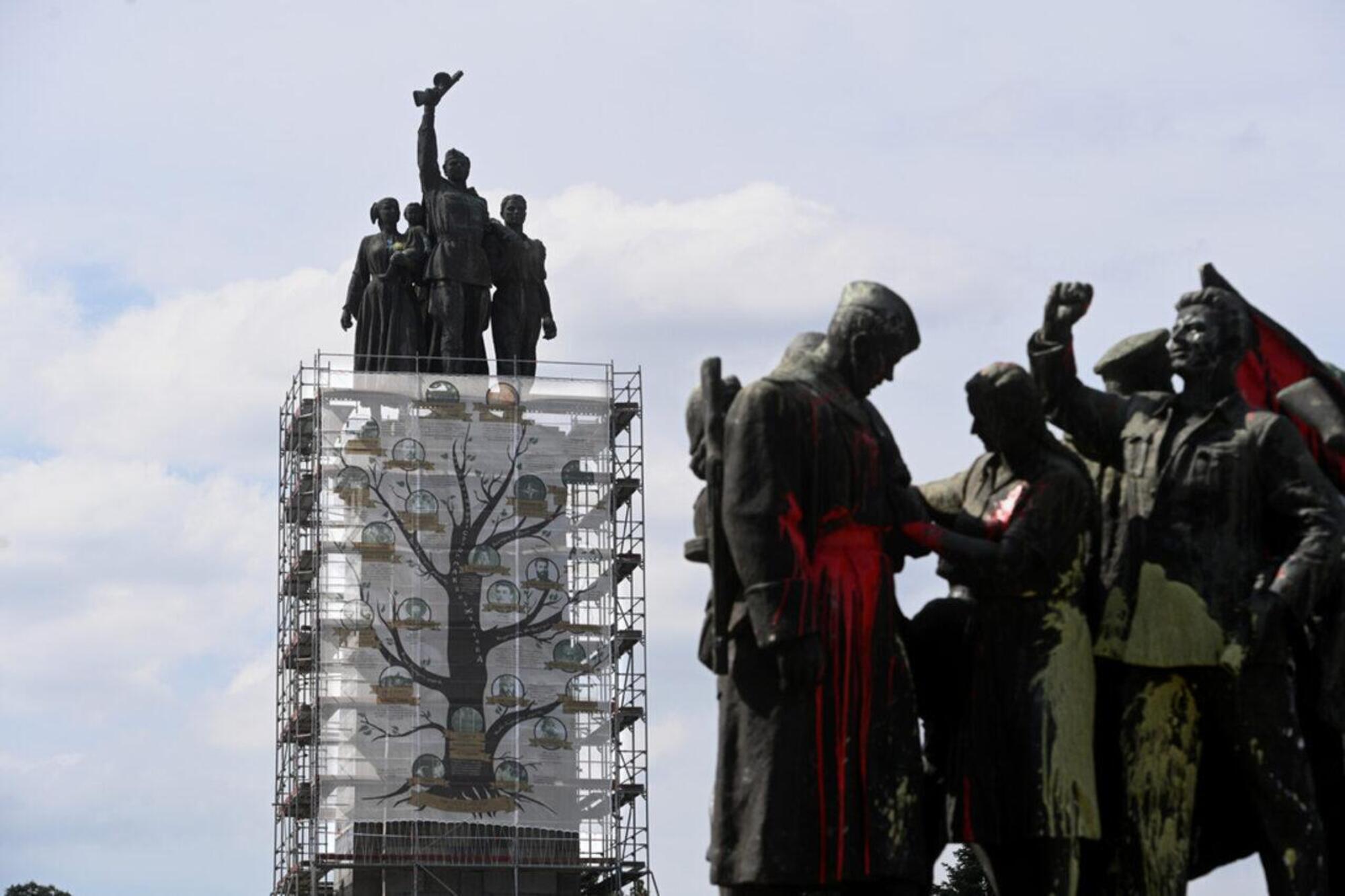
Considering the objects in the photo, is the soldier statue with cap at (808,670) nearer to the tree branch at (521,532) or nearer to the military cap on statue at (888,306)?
the military cap on statue at (888,306)

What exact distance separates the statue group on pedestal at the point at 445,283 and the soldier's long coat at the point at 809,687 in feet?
164

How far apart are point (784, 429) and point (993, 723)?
4.88 feet

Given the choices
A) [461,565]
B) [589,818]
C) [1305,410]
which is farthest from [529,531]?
[1305,410]

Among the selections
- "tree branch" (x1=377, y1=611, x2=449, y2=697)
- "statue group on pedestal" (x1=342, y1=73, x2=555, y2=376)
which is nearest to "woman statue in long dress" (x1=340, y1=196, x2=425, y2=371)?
"statue group on pedestal" (x1=342, y1=73, x2=555, y2=376)

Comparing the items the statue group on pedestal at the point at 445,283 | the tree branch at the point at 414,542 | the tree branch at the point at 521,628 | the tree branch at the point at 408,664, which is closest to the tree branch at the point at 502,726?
the tree branch at the point at 408,664

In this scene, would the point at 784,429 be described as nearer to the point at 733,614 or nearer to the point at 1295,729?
the point at 733,614

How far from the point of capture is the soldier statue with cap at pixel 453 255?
6275cm

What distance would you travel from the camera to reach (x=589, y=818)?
60531mm

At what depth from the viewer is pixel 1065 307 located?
43.3 ft

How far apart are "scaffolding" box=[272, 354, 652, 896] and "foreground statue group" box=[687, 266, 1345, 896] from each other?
46.0m

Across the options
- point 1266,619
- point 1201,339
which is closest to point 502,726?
point 1201,339

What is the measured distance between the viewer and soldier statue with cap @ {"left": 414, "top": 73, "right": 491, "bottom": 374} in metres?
62.8

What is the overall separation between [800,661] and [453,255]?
51.0 metres

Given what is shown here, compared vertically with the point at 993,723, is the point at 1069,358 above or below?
above
